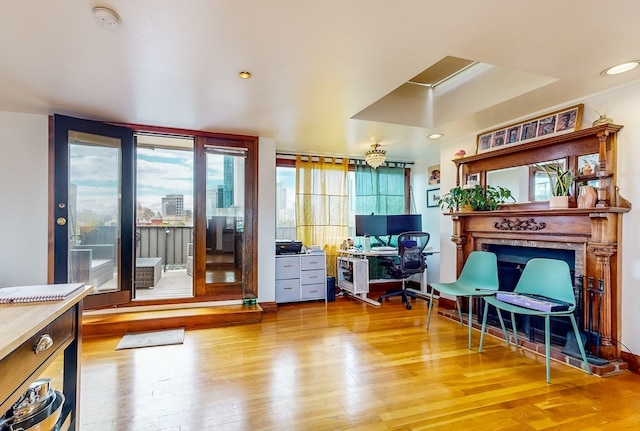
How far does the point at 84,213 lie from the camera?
3.47 metres

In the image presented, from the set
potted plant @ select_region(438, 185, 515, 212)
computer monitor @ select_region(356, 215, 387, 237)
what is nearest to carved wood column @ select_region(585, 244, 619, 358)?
potted plant @ select_region(438, 185, 515, 212)

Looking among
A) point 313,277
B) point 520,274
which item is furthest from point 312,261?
point 520,274

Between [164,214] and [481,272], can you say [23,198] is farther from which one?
[481,272]

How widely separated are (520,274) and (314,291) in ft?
8.46

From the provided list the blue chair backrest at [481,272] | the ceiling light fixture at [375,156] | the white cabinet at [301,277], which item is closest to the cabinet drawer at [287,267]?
the white cabinet at [301,277]

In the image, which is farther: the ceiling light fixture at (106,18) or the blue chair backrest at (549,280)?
the blue chair backrest at (549,280)

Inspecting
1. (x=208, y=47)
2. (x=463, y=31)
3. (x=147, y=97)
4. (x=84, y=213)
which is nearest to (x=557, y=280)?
(x=463, y=31)

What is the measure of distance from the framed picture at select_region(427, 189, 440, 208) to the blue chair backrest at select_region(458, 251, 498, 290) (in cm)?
184

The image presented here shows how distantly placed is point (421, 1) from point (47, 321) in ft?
6.60

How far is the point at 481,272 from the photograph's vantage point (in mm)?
3420

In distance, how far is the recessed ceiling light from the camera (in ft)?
7.38

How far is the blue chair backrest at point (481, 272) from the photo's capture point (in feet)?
10.8

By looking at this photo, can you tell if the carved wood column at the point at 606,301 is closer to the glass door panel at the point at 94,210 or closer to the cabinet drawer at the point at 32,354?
the cabinet drawer at the point at 32,354

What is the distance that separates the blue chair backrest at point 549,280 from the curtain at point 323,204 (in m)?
2.85
